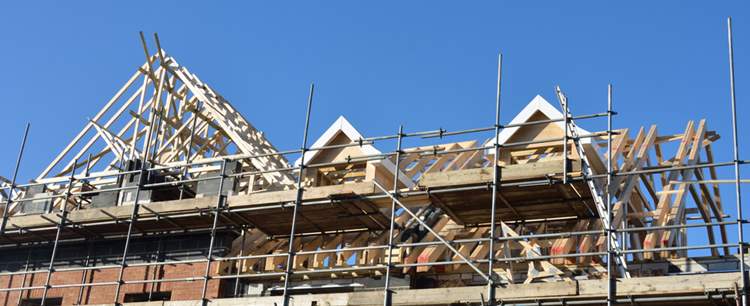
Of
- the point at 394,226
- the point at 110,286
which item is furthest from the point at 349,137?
the point at 110,286

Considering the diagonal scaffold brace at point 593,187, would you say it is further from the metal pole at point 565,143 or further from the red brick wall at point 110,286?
the red brick wall at point 110,286

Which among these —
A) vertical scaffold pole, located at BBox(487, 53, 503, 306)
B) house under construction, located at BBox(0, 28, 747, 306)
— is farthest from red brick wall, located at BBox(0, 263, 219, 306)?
vertical scaffold pole, located at BBox(487, 53, 503, 306)

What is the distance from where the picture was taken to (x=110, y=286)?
23.0 meters

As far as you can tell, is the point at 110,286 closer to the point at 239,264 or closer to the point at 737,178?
the point at 239,264

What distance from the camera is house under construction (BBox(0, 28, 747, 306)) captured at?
17484 mm

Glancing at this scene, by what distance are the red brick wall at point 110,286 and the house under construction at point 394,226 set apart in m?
0.04

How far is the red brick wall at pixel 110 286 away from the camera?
868 inches

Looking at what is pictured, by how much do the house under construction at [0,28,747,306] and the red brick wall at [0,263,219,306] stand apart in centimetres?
4

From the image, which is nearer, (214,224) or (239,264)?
(214,224)

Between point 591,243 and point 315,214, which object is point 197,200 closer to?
point 315,214

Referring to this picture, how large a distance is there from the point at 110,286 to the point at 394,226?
7.05m

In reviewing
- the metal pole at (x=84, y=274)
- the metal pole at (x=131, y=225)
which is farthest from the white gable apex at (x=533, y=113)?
the metal pole at (x=84, y=274)

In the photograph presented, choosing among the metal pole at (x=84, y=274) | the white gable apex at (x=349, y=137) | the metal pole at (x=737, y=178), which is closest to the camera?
the metal pole at (x=737, y=178)

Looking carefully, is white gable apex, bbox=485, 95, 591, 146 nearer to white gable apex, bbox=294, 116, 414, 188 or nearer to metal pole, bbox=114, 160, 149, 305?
white gable apex, bbox=294, 116, 414, 188
